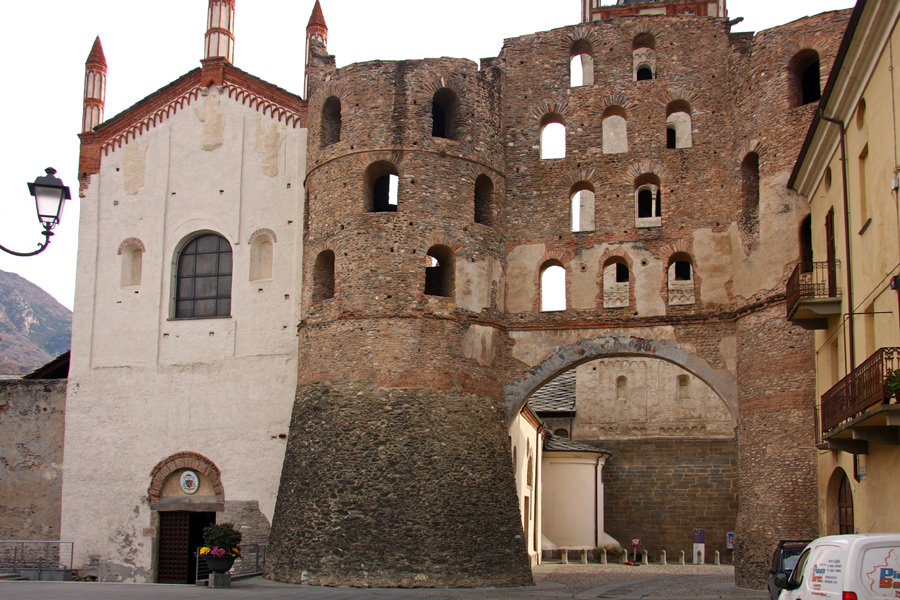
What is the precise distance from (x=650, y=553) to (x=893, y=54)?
2396 centimetres

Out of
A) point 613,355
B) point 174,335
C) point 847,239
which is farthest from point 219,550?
point 847,239

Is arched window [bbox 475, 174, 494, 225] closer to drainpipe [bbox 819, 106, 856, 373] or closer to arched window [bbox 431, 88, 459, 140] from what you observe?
arched window [bbox 431, 88, 459, 140]

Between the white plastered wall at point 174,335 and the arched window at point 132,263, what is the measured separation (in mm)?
195

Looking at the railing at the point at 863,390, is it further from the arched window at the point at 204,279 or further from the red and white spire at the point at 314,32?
the red and white spire at the point at 314,32

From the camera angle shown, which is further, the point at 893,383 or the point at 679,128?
the point at 679,128

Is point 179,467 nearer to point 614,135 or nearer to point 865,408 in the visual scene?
point 865,408

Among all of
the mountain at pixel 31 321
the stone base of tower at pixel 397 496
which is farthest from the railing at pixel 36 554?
the mountain at pixel 31 321

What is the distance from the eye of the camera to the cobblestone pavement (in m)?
17.4

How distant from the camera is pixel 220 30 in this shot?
26484 mm

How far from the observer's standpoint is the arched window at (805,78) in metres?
21.4

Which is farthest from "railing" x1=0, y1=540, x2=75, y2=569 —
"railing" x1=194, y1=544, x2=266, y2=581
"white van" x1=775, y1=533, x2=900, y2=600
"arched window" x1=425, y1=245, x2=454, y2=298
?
"white van" x1=775, y1=533, x2=900, y2=600

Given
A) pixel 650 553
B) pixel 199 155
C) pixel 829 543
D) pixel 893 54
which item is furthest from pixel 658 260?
pixel 650 553

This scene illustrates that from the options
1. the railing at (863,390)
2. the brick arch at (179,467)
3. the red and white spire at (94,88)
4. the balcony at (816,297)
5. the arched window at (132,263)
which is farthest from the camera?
the red and white spire at (94,88)

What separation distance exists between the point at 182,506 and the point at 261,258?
19.8 ft
